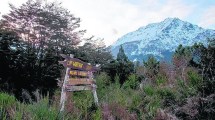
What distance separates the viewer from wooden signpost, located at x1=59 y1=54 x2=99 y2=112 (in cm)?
859

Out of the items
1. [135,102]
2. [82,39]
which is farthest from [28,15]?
[135,102]

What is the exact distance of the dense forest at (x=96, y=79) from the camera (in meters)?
6.87

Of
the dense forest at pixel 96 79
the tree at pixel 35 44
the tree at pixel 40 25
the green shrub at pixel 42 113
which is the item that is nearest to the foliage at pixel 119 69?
the dense forest at pixel 96 79

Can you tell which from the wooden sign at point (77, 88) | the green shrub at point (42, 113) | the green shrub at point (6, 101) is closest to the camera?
the green shrub at point (42, 113)

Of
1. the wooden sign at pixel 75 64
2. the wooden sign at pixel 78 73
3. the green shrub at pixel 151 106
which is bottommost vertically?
the green shrub at pixel 151 106

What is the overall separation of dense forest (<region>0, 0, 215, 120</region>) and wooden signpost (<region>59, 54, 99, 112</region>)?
26 cm

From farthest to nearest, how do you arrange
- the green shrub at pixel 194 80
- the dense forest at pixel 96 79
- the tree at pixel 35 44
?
the tree at pixel 35 44
the green shrub at pixel 194 80
the dense forest at pixel 96 79

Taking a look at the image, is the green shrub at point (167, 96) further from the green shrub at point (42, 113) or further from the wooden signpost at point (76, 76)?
the green shrub at point (42, 113)

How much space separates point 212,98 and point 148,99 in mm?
1529

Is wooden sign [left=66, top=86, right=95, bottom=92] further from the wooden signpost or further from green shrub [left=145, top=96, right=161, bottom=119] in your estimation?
green shrub [left=145, top=96, right=161, bottom=119]

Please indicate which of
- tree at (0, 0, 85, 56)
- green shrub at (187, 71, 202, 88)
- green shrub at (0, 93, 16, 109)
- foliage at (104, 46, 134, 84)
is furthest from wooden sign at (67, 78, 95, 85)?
tree at (0, 0, 85, 56)

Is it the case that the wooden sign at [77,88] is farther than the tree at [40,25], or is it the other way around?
the tree at [40,25]

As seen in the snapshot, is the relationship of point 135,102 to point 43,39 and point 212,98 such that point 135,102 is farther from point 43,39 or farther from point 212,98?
point 43,39

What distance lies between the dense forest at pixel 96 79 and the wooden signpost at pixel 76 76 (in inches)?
10.4
